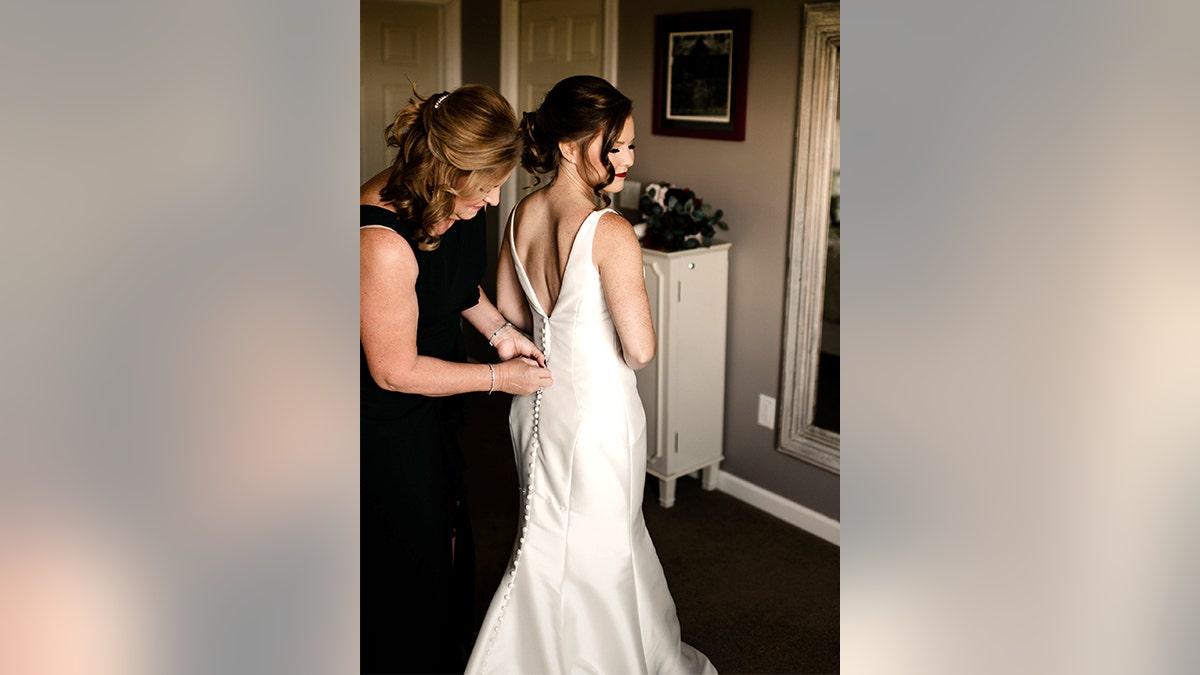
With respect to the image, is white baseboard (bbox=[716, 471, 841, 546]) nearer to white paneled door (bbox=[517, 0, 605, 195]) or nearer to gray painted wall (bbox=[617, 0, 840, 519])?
gray painted wall (bbox=[617, 0, 840, 519])

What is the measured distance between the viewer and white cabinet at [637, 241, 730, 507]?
10.9ft

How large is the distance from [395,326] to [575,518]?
2.45ft

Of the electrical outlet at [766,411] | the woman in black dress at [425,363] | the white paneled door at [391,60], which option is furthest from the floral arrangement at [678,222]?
the white paneled door at [391,60]

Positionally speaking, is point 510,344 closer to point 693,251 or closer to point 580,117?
point 580,117

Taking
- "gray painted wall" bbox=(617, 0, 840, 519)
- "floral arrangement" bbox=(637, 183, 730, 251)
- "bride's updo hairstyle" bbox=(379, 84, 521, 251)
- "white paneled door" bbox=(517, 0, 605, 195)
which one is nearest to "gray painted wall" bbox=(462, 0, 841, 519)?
"gray painted wall" bbox=(617, 0, 840, 519)

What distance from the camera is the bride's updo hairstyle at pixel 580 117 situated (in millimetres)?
1979

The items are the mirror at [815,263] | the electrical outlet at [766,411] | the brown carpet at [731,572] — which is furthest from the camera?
the electrical outlet at [766,411]

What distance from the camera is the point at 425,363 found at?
68.5 inches

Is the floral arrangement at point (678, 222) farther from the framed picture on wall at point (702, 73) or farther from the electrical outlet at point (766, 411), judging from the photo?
the electrical outlet at point (766, 411)

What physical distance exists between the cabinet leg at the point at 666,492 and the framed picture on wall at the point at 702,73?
4.18 feet

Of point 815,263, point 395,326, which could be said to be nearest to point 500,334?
point 395,326
